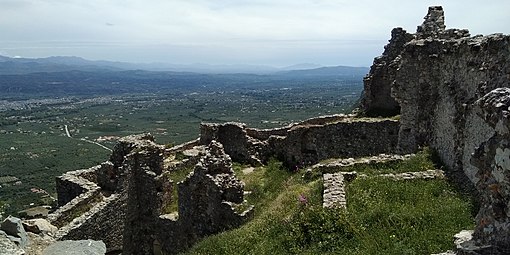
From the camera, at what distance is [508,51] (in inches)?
458

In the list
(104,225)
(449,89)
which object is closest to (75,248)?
(104,225)

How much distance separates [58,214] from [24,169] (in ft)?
311

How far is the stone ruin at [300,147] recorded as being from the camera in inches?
551

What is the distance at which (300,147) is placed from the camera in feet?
71.1

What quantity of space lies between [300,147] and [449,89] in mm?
7391

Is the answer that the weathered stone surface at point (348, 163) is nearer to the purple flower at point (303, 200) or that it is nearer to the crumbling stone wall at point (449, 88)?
the crumbling stone wall at point (449, 88)

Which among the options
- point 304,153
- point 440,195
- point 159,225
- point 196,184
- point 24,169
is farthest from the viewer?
point 24,169

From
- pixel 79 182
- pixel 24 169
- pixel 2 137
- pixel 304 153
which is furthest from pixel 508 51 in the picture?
pixel 2 137

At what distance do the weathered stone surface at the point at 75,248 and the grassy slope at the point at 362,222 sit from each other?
2.44 m

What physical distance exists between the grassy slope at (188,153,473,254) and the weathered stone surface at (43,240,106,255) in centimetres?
244

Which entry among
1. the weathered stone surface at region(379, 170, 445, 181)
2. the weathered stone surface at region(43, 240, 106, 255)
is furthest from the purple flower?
the weathered stone surface at region(43, 240, 106, 255)

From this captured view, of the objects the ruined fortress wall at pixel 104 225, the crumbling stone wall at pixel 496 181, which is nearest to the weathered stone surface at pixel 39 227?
the ruined fortress wall at pixel 104 225

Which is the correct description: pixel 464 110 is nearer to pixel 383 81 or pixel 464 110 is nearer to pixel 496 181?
A: pixel 496 181

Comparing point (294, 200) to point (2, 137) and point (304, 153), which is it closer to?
point (304, 153)
